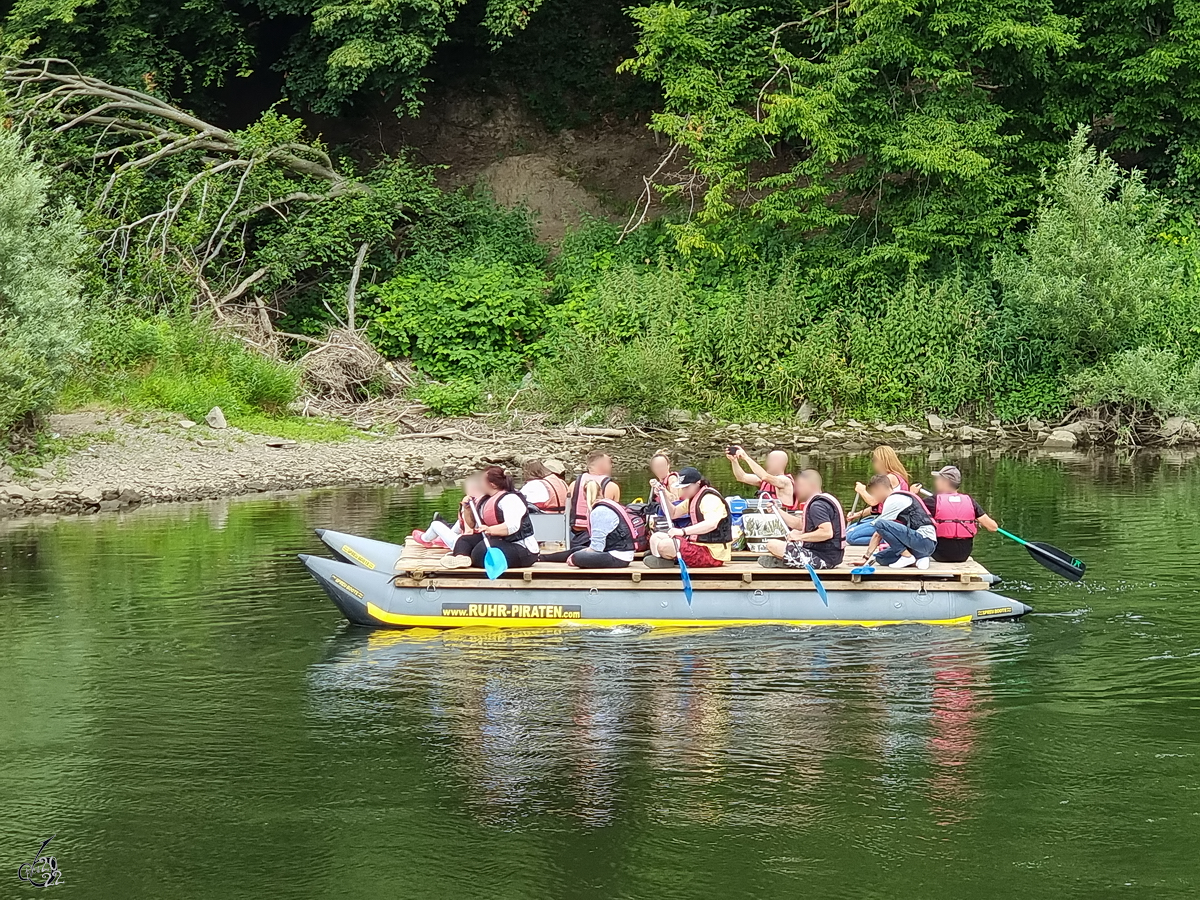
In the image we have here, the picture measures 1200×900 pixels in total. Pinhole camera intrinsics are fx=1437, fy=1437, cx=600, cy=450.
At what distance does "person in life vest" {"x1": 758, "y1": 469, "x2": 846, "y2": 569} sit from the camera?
43.7ft

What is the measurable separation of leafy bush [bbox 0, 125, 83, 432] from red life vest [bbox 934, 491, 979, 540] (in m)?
13.6

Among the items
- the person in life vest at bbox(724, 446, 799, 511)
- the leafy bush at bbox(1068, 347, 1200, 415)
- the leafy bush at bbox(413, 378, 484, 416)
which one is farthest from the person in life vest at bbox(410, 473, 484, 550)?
the leafy bush at bbox(1068, 347, 1200, 415)

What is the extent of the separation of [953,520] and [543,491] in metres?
4.12

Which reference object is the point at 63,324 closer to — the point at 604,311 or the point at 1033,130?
the point at 604,311

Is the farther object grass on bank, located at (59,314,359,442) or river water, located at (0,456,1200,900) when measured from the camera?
grass on bank, located at (59,314,359,442)

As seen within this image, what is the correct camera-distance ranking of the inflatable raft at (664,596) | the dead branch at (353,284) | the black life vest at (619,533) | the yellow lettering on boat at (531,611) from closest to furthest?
the inflatable raft at (664,596) < the yellow lettering on boat at (531,611) < the black life vest at (619,533) < the dead branch at (353,284)

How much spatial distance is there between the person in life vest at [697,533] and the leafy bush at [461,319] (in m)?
15.6

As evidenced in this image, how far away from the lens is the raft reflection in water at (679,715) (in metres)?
9.36

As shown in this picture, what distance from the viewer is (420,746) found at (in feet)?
33.9

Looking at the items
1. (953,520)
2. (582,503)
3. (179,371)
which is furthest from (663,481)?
(179,371)

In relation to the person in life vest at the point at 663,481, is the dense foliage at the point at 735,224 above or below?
above

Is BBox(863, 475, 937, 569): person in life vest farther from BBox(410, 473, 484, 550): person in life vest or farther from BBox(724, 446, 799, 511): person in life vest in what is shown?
BBox(410, 473, 484, 550): person in life vest

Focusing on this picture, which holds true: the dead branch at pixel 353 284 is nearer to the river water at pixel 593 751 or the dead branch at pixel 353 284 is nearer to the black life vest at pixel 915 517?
the river water at pixel 593 751

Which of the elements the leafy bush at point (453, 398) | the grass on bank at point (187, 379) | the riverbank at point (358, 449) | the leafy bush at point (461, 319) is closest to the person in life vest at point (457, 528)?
the riverbank at point (358, 449)
